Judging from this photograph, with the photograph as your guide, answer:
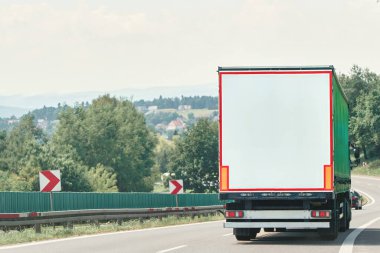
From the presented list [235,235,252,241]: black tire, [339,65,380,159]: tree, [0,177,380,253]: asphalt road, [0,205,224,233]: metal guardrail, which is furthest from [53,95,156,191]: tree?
[235,235,252,241]: black tire

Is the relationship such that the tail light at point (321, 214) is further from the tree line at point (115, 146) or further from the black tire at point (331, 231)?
the tree line at point (115, 146)

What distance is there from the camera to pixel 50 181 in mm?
27328

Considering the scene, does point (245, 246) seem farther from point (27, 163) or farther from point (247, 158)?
point (27, 163)

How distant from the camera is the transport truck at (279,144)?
20.3 meters

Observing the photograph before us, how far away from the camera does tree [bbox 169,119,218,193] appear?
448ft

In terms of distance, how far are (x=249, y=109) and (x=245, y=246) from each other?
282 centimetres

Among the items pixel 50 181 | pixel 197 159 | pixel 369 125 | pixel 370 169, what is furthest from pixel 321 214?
pixel 370 169

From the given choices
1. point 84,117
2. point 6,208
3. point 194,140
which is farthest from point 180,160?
point 6,208

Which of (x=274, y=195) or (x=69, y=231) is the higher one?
(x=274, y=195)

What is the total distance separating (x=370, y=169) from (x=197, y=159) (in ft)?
78.0

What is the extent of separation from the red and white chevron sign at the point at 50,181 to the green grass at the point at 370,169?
109 m

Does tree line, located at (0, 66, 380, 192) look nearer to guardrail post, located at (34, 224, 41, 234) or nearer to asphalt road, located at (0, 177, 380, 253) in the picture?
guardrail post, located at (34, 224, 41, 234)

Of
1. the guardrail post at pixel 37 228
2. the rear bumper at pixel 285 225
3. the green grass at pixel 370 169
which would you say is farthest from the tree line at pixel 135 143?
the rear bumper at pixel 285 225

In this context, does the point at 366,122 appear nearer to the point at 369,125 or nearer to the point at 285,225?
the point at 369,125
